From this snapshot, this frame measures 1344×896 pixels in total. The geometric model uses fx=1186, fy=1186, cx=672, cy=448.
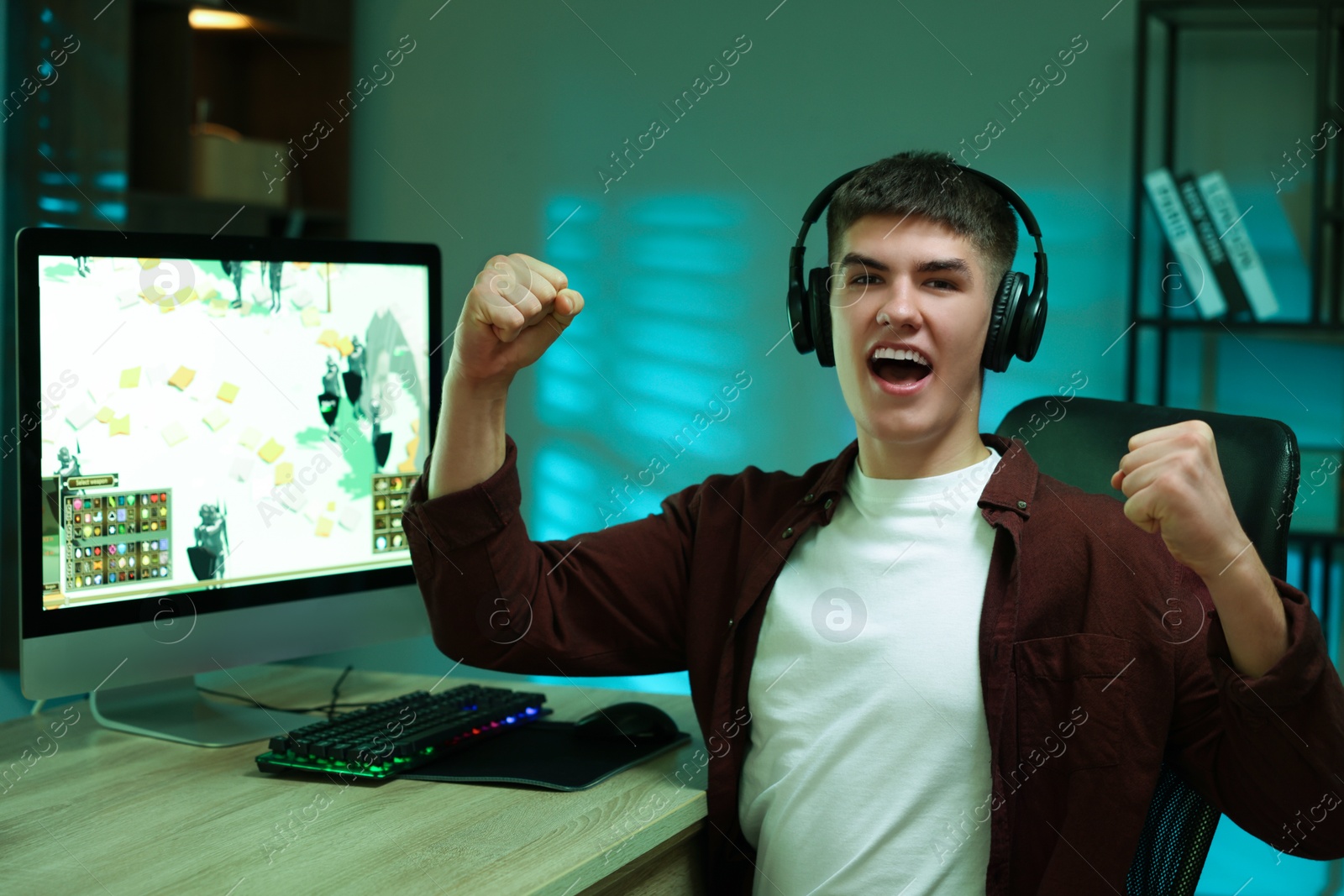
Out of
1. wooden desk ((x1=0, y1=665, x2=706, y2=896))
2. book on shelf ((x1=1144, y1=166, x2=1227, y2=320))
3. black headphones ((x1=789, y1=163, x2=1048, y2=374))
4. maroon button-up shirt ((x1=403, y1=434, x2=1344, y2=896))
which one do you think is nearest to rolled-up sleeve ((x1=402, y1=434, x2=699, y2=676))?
maroon button-up shirt ((x1=403, y1=434, x2=1344, y2=896))

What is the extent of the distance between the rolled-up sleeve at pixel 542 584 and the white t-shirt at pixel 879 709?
14 centimetres

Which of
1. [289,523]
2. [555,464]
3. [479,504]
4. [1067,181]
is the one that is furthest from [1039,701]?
[555,464]

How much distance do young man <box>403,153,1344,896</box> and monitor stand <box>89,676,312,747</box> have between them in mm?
276

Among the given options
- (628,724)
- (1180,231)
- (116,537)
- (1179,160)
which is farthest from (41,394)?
(1179,160)

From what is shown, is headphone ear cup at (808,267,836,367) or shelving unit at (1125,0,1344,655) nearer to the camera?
headphone ear cup at (808,267,836,367)

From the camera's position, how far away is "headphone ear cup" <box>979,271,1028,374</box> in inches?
50.2

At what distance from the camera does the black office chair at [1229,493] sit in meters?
1.14

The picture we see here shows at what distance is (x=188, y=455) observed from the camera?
1.31m

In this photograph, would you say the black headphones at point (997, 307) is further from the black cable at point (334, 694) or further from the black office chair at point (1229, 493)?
the black cable at point (334, 694)

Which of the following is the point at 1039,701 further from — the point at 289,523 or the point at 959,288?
the point at 289,523

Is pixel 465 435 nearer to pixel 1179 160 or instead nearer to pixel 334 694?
pixel 334 694

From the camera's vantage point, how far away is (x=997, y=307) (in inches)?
50.4

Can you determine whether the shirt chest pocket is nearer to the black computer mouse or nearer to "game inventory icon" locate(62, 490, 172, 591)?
the black computer mouse

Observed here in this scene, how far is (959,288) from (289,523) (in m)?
0.82
